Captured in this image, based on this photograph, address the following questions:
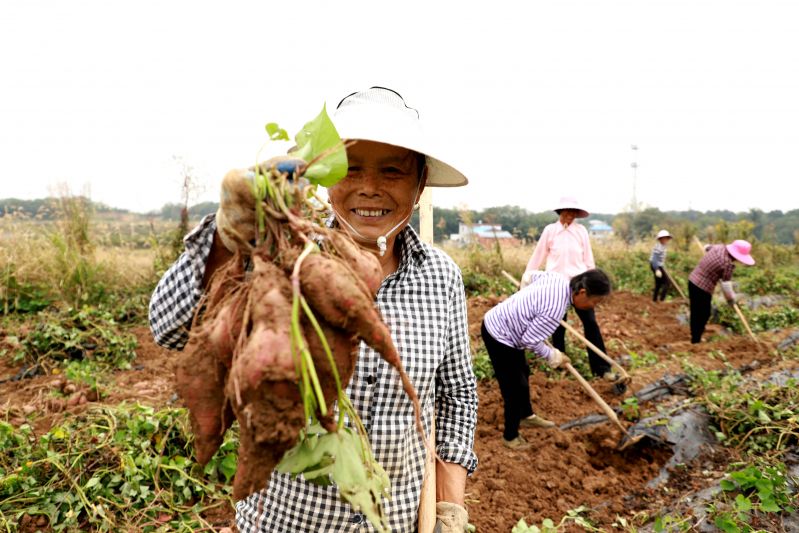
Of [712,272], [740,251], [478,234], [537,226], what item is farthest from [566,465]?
[537,226]

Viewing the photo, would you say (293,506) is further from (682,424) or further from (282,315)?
(682,424)

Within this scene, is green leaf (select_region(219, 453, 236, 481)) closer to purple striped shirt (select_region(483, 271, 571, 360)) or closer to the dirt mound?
the dirt mound

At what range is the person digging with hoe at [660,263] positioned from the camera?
1036cm

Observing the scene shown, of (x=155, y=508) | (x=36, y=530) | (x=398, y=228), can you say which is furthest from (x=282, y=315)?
(x=36, y=530)

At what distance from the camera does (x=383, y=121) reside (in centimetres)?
146

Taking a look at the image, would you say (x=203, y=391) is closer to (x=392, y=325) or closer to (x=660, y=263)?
(x=392, y=325)

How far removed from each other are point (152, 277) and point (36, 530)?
5784mm

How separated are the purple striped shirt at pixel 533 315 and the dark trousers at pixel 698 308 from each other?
3843mm

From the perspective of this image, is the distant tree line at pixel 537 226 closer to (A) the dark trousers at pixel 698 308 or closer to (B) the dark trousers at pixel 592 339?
(B) the dark trousers at pixel 592 339

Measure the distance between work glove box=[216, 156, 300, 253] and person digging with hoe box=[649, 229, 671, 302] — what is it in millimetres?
10833

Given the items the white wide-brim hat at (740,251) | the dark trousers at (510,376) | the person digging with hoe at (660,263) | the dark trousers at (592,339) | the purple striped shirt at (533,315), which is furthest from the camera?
the person digging with hoe at (660,263)

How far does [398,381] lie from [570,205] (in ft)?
15.7

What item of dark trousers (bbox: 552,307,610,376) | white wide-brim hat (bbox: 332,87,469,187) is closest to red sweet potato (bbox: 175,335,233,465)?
white wide-brim hat (bbox: 332,87,469,187)

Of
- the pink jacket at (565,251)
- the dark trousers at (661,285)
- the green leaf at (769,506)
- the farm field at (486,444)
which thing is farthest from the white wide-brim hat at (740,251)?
the green leaf at (769,506)
